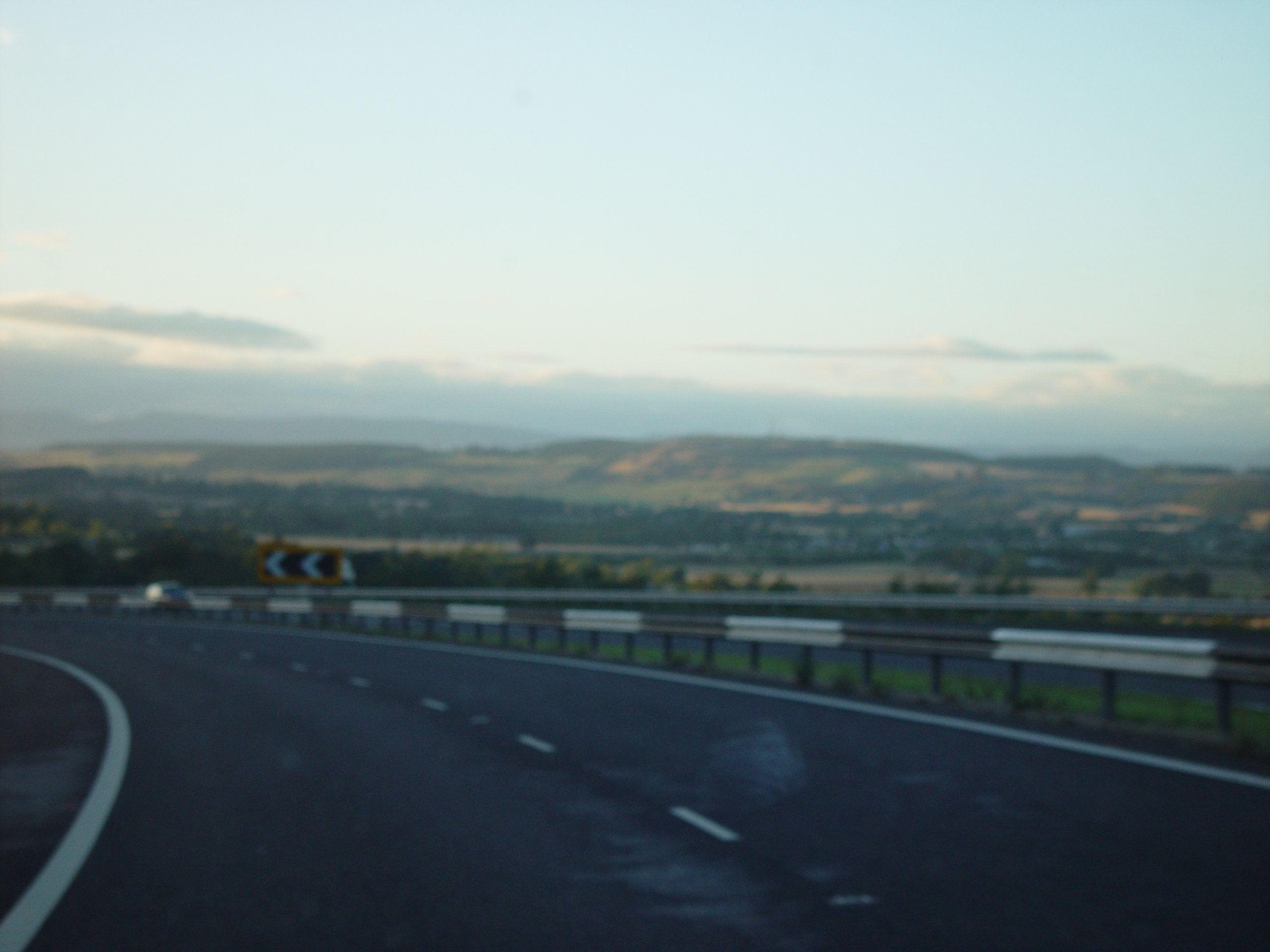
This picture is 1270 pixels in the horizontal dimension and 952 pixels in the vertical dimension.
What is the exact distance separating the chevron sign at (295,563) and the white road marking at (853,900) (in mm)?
31941

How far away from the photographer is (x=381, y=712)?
18203mm

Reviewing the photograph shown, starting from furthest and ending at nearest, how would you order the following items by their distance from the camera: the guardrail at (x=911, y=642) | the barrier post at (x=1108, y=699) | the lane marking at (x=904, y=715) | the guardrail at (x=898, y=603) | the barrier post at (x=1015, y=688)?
the guardrail at (x=898, y=603) < the barrier post at (x=1015, y=688) < the barrier post at (x=1108, y=699) < the guardrail at (x=911, y=642) < the lane marking at (x=904, y=715)

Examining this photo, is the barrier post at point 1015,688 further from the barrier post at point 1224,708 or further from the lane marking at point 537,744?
the lane marking at point 537,744

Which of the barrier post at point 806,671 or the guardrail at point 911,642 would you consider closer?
the guardrail at point 911,642

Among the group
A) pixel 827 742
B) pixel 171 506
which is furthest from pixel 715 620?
pixel 171 506

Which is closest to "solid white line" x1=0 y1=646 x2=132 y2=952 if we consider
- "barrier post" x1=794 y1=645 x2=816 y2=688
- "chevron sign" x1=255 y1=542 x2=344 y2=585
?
"barrier post" x1=794 y1=645 x2=816 y2=688

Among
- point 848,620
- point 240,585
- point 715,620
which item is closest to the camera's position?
point 715,620

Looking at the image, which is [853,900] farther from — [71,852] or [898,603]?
[898,603]

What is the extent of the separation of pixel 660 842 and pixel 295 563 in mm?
30663

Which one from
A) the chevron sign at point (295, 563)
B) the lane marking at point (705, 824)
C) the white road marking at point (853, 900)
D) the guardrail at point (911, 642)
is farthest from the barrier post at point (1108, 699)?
the chevron sign at point (295, 563)

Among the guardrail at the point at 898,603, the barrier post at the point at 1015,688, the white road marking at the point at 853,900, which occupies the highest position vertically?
the white road marking at the point at 853,900

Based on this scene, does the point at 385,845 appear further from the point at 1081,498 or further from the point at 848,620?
the point at 1081,498

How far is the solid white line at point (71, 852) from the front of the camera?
719cm

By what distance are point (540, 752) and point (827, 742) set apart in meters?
2.90
